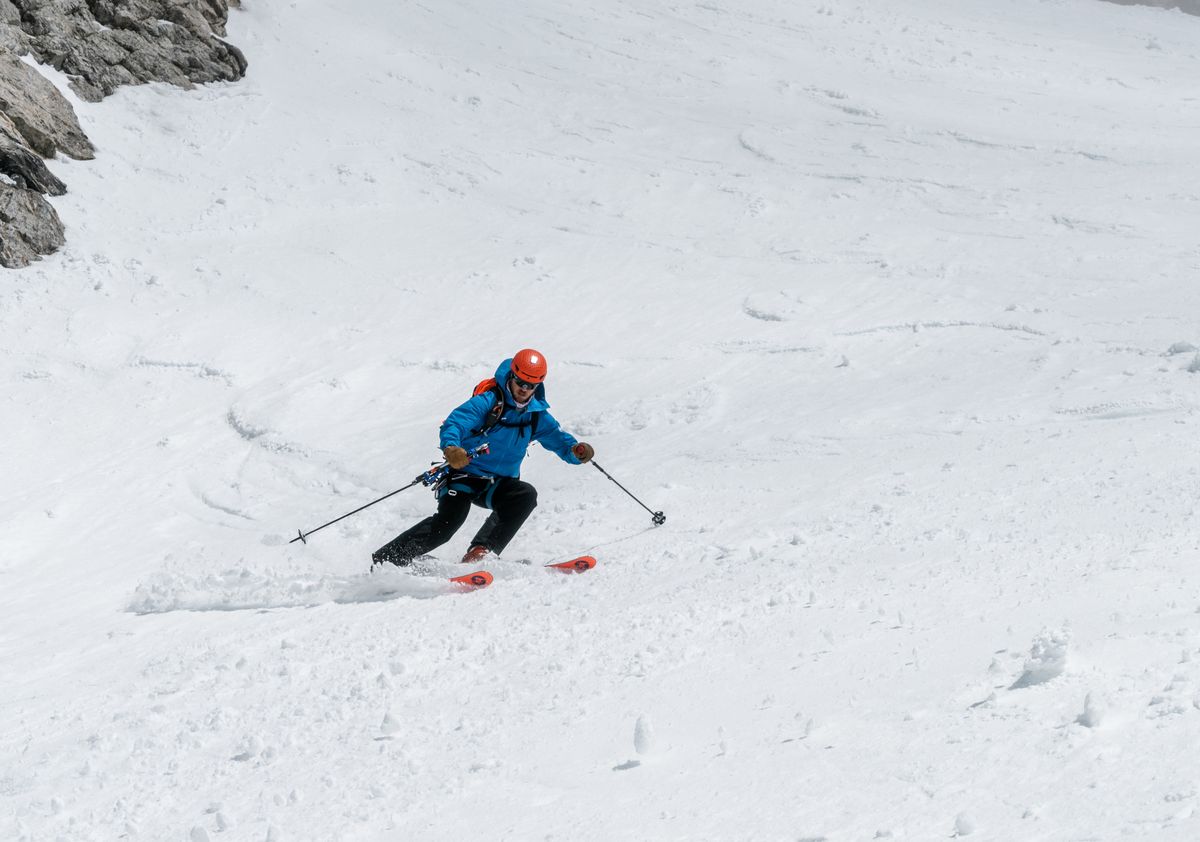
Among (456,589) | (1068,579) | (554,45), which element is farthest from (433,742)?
(554,45)

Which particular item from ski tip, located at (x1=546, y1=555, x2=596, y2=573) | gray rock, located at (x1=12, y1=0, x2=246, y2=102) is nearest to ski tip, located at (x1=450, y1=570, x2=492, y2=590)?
ski tip, located at (x1=546, y1=555, x2=596, y2=573)

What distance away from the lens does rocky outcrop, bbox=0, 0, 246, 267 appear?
14.5 m

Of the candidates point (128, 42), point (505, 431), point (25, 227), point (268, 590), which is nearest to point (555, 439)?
point (505, 431)

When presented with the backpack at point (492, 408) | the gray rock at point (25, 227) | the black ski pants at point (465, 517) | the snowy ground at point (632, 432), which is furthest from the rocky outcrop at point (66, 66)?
the backpack at point (492, 408)

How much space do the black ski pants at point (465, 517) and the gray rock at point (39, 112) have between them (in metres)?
12.6

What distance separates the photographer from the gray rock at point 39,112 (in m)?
16.1

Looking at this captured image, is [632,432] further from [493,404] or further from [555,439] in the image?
[493,404]

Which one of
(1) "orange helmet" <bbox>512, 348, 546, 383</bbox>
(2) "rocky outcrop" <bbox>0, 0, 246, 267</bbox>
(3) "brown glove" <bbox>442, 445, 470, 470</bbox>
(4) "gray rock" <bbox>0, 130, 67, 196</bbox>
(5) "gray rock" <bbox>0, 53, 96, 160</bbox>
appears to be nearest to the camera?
(3) "brown glove" <bbox>442, 445, 470, 470</bbox>

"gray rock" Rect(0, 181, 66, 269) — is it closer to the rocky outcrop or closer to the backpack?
the rocky outcrop

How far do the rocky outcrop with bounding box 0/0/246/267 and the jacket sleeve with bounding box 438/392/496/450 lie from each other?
999 cm

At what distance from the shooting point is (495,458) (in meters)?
7.51

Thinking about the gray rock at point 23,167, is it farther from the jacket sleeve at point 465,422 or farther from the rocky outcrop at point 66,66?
the jacket sleeve at point 465,422

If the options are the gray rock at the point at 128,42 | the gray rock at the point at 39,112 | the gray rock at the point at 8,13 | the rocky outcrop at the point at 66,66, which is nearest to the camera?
the rocky outcrop at the point at 66,66

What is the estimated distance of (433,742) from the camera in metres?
4.31
